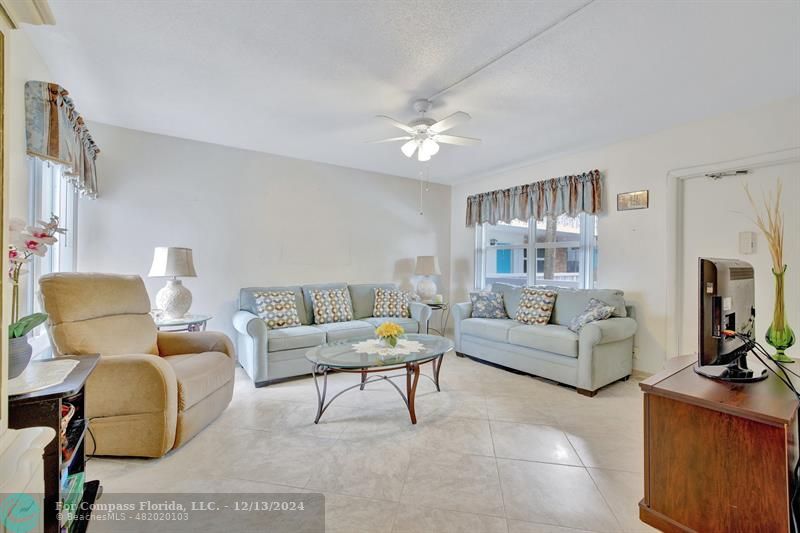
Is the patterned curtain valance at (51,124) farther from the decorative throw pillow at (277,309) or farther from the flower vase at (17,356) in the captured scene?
the decorative throw pillow at (277,309)

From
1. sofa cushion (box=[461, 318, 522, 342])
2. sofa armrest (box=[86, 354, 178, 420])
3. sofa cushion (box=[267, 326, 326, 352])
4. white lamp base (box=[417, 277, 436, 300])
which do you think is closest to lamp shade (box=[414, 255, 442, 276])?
white lamp base (box=[417, 277, 436, 300])

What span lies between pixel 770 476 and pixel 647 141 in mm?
3161

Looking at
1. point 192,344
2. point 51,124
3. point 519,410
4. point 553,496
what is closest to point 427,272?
point 519,410

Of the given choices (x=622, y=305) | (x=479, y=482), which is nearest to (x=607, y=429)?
(x=479, y=482)

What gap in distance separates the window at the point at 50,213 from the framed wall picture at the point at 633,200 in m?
4.76

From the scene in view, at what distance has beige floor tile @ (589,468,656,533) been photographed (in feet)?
4.97

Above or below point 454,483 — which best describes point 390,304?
above

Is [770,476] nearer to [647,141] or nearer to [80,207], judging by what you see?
[647,141]

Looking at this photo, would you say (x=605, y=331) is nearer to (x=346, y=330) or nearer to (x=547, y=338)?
(x=547, y=338)

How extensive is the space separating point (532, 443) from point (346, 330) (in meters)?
2.07

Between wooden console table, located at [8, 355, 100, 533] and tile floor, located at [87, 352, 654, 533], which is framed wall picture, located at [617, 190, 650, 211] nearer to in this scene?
tile floor, located at [87, 352, 654, 533]

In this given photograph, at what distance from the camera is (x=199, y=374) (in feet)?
7.34

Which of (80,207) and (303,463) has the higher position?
(80,207)

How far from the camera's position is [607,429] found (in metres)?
2.38
